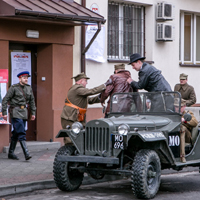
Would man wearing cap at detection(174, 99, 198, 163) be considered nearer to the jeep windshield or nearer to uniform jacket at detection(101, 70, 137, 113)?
the jeep windshield

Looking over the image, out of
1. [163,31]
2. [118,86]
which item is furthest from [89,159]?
[163,31]

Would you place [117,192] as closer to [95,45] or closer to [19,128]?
[19,128]

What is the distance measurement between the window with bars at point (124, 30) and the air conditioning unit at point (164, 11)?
473 mm

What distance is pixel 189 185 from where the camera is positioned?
877 cm

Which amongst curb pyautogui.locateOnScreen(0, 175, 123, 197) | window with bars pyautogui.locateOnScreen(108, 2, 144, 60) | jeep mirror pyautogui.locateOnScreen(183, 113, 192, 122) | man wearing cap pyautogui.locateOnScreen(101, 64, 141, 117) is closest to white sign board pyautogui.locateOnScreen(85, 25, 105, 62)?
window with bars pyautogui.locateOnScreen(108, 2, 144, 60)

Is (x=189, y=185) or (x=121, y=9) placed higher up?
(x=121, y=9)

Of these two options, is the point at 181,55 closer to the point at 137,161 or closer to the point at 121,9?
the point at 121,9

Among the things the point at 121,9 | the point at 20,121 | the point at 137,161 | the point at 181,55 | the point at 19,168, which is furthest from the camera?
the point at 181,55

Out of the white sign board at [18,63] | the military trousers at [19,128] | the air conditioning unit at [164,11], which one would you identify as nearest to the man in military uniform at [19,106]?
the military trousers at [19,128]

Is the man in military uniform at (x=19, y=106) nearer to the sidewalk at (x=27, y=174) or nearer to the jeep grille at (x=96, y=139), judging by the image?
the sidewalk at (x=27, y=174)

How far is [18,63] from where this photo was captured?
489 inches

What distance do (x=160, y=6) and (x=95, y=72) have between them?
3.03 metres

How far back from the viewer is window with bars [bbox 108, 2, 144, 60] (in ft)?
46.3

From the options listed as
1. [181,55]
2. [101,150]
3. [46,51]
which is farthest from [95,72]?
[101,150]
